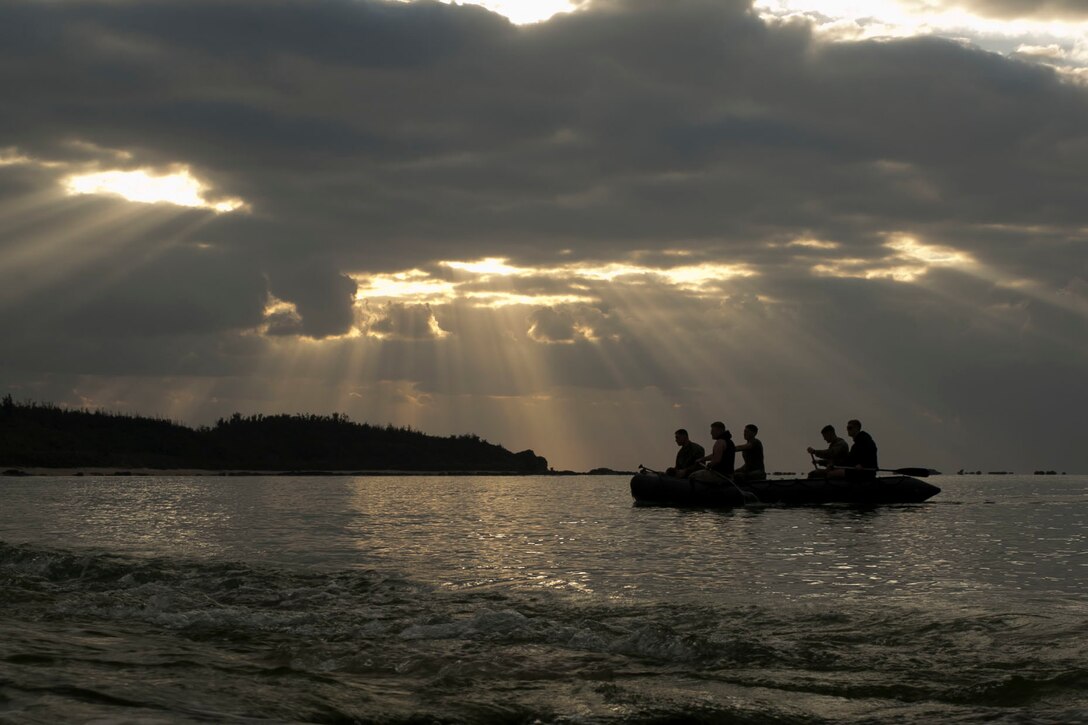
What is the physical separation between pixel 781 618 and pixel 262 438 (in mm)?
176895

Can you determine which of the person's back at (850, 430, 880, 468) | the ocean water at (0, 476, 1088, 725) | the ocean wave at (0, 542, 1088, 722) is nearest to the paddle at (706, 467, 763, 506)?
the person's back at (850, 430, 880, 468)

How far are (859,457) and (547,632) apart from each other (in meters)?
21.7

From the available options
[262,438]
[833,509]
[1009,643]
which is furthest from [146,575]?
[262,438]

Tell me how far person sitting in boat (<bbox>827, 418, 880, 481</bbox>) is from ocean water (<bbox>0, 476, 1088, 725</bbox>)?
9.12m

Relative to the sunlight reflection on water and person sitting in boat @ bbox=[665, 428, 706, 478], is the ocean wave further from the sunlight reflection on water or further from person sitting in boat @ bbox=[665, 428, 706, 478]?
person sitting in boat @ bbox=[665, 428, 706, 478]

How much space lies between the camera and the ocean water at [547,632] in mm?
6594

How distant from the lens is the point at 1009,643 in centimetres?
860

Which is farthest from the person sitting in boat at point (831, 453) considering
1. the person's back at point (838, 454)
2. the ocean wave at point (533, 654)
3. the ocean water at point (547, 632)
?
the ocean wave at point (533, 654)

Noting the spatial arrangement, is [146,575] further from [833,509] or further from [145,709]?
[833,509]

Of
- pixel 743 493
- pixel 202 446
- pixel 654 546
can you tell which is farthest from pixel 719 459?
pixel 202 446

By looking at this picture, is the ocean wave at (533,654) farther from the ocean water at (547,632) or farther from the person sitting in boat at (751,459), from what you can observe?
the person sitting in boat at (751,459)

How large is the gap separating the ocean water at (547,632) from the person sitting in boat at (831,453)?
9.92 metres

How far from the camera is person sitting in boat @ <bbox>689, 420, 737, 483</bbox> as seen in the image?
2816cm

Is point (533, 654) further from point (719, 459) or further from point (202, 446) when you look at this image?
point (202, 446)
